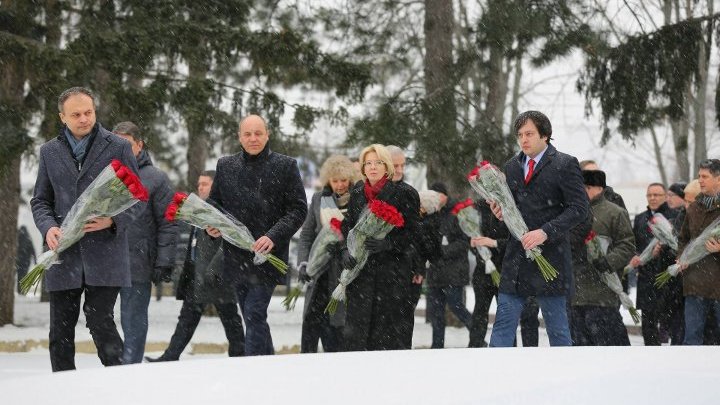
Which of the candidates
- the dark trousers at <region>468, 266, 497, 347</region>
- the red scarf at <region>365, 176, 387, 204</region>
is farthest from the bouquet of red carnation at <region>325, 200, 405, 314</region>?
the dark trousers at <region>468, 266, 497, 347</region>

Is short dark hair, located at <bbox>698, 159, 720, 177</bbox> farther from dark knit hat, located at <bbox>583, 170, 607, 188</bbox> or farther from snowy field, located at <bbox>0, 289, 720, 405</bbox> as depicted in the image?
snowy field, located at <bbox>0, 289, 720, 405</bbox>

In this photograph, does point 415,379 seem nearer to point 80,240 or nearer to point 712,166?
point 80,240

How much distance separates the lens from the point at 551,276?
770cm

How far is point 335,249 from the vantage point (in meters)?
9.46

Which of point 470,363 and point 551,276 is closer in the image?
point 470,363

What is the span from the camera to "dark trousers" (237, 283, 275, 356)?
8336mm

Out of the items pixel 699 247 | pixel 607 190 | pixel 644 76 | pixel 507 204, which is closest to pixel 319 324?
pixel 507 204

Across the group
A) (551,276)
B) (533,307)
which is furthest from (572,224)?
(533,307)

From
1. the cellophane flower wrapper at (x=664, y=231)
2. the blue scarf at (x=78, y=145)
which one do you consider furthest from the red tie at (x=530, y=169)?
the cellophane flower wrapper at (x=664, y=231)

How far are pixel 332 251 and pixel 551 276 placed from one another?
2.26 m

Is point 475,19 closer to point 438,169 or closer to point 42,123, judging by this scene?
point 438,169

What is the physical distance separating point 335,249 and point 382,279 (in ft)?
3.34

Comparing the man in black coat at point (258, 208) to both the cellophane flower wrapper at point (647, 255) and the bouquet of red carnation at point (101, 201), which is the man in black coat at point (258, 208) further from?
the cellophane flower wrapper at point (647, 255)

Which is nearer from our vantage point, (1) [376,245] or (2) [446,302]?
(1) [376,245]
